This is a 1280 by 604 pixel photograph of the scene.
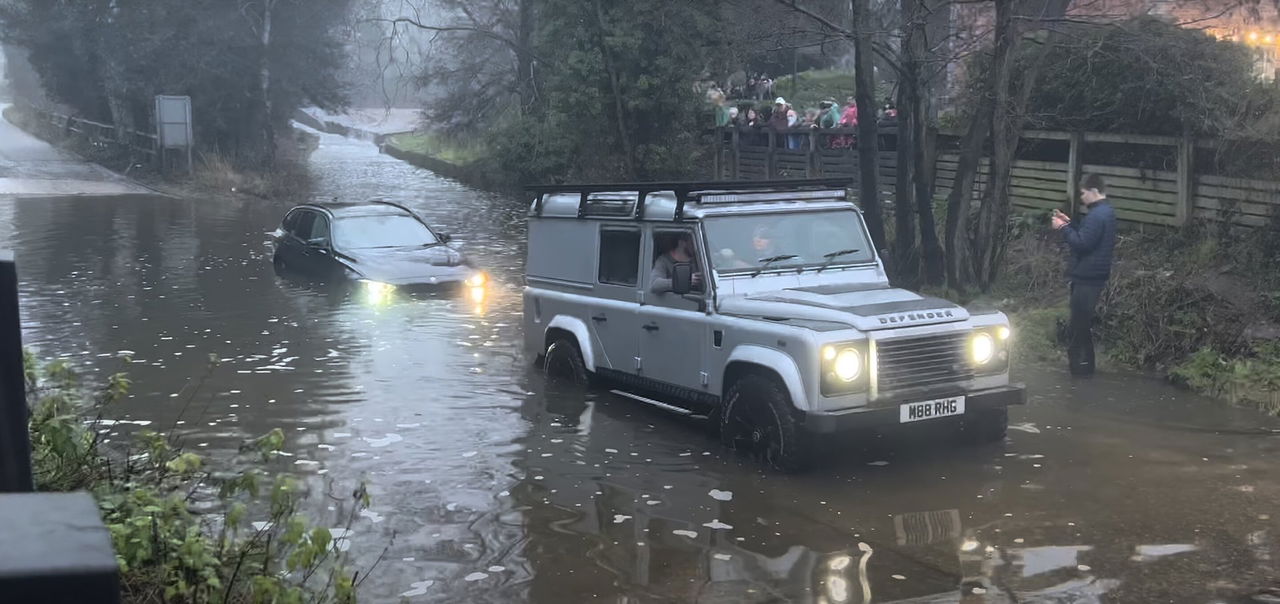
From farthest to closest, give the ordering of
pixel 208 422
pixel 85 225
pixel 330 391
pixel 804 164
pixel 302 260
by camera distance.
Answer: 1. pixel 85 225
2. pixel 804 164
3. pixel 302 260
4. pixel 330 391
5. pixel 208 422

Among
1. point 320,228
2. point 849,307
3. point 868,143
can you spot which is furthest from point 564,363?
point 320,228

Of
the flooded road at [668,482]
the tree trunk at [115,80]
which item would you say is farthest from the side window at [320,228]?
the tree trunk at [115,80]

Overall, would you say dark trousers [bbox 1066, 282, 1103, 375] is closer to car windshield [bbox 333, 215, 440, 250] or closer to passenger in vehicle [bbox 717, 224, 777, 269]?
passenger in vehicle [bbox 717, 224, 777, 269]

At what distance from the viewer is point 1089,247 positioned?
37.0 feet

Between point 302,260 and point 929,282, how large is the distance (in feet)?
29.0

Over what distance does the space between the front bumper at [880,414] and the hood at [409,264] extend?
30.5 ft

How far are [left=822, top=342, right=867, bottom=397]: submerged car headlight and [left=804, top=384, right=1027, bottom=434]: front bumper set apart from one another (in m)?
0.16

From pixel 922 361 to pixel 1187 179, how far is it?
823cm

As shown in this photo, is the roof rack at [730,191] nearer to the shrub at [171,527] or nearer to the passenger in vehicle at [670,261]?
the passenger in vehicle at [670,261]

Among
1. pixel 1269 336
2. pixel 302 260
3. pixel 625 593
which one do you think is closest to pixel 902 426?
pixel 625 593

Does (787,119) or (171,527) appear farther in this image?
(787,119)

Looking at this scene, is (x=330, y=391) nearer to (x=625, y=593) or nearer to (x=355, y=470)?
(x=355, y=470)

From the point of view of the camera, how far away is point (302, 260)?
18.5m

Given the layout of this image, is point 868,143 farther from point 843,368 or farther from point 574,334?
point 843,368
